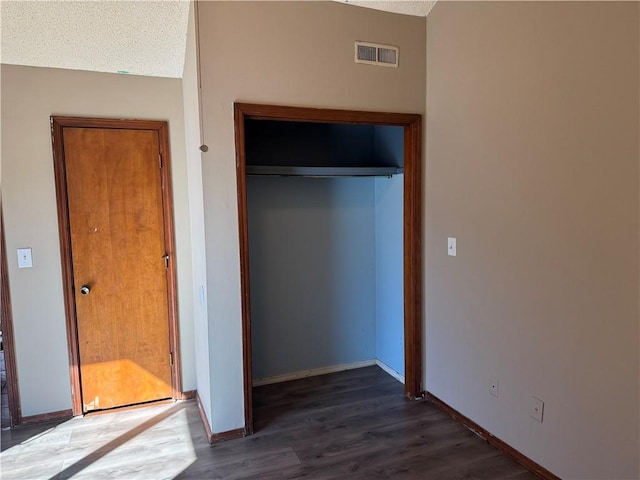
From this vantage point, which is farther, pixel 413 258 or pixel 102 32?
pixel 413 258

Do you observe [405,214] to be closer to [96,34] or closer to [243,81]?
[243,81]

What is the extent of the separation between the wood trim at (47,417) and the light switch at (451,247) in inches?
113

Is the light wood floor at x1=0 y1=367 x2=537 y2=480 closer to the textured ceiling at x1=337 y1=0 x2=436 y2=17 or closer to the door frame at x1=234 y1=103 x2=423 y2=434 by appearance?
the door frame at x1=234 y1=103 x2=423 y2=434

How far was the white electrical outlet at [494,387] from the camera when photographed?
248cm

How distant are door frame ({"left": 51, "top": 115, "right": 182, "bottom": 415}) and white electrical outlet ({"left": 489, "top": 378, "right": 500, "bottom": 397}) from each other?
2.20 metres

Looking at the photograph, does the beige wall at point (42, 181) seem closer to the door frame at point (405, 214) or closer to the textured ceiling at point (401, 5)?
the door frame at point (405, 214)

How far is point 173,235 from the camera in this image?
3135 mm

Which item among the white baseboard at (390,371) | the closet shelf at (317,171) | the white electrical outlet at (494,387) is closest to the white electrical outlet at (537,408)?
the white electrical outlet at (494,387)

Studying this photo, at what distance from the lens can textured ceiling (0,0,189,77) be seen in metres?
2.37

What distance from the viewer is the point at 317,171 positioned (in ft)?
10.4

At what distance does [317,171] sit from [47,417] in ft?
8.41

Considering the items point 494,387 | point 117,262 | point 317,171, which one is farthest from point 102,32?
point 494,387

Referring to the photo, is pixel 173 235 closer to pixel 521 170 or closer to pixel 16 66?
pixel 16 66

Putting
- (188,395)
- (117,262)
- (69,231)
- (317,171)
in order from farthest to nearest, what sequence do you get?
1. (188,395)
2. (317,171)
3. (117,262)
4. (69,231)
